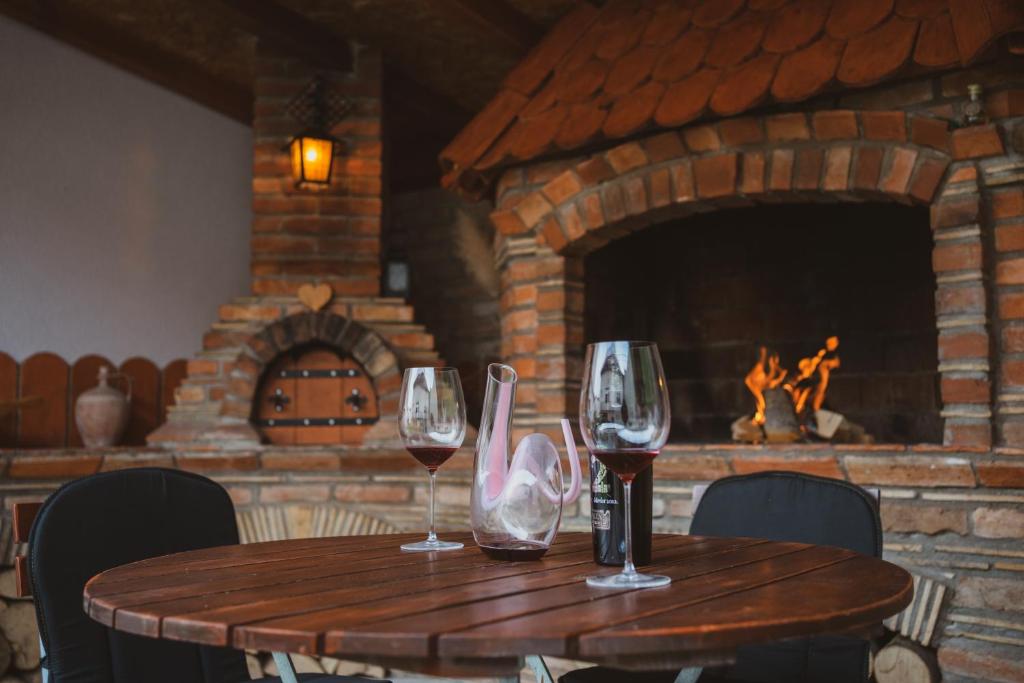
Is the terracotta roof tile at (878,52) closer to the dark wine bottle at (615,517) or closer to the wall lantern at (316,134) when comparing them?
the dark wine bottle at (615,517)

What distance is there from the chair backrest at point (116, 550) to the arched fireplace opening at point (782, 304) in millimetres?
2113

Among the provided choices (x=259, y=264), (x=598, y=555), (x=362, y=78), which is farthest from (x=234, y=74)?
(x=598, y=555)

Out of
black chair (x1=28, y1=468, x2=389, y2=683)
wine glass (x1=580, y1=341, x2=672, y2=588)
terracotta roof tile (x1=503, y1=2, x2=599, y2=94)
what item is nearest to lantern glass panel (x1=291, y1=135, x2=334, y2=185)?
terracotta roof tile (x1=503, y1=2, x2=599, y2=94)

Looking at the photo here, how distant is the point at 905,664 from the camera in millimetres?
2621

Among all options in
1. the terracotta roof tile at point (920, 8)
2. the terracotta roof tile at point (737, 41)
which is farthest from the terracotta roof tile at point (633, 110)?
the terracotta roof tile at point (920, 8)

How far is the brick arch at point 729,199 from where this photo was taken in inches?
104

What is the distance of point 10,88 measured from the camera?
406cm

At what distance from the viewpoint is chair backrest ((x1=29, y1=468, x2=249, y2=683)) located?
1.47 meters

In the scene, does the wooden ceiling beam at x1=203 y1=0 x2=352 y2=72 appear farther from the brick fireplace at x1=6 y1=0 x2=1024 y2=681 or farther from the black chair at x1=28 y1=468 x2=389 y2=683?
the black chair at x1=28 y1=468 x2=389 y2=683

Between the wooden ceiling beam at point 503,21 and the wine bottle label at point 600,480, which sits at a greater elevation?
the wooden ceiling beam at point 503,21

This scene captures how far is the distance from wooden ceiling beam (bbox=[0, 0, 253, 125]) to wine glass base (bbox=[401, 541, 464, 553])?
3525 mm

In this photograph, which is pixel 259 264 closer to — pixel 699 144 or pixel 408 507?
pixel 408 507

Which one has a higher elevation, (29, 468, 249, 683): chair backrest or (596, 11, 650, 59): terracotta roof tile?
(596, 11, 650, 59): terracotta roof tile

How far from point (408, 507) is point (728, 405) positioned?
1.35 meters
